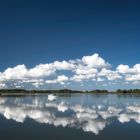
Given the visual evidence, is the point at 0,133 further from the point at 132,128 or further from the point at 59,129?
the point at 132,128

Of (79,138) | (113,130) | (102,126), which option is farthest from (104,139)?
(102,126)

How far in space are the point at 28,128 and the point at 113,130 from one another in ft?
25.9

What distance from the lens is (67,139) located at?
2208cm

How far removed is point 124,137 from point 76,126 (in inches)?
262

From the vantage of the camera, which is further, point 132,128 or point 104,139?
point 132,128

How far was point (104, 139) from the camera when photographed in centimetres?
2212

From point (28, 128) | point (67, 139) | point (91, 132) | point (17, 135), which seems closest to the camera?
point (67, 139)

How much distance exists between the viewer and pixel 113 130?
26.4 meters

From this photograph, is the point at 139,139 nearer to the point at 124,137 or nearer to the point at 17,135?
the point at 124,137

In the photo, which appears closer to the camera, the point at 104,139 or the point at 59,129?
the point at 104,139

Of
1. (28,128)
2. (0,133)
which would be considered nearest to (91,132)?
(28,128)

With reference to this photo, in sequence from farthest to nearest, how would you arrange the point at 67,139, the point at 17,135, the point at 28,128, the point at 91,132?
the point at 28,128 < the point at 91,132 < the point at 17,135 < the point at 67,139

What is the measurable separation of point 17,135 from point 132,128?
11142 millimetres

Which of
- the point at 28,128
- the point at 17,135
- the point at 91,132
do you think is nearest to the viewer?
the point at 17,135
